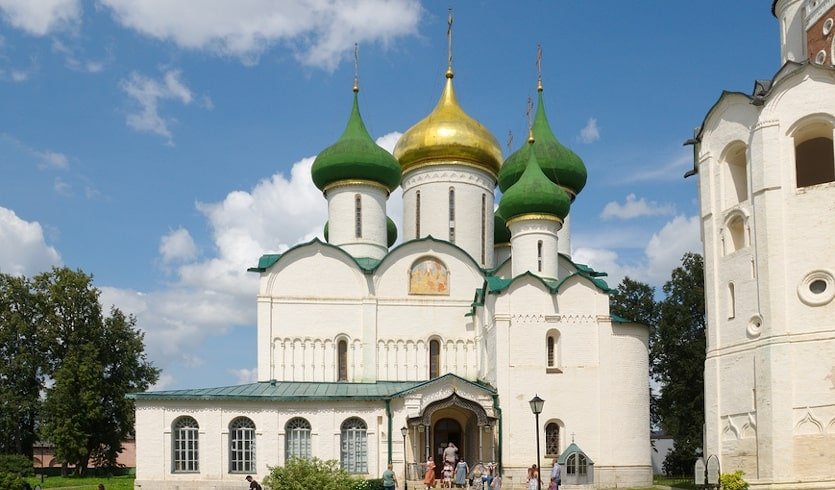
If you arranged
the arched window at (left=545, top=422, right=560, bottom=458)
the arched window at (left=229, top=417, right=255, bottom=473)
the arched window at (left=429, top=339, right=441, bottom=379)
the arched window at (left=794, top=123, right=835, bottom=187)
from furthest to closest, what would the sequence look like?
the arched window at (left=429, top=339, right=441, bottom=379) < the arched window at (left=545, top=422, right=560, bottom=458) < the arched window at (left=229, top=417, right=255, bottom=473) < the arched window at (left=794, top=123, right=835, bottom=187)

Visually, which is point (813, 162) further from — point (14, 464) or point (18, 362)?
point (18, 362)

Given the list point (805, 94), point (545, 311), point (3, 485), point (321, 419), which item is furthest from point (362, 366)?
point (805, 94)

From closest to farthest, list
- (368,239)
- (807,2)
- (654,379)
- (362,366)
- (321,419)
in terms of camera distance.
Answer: (807,2) < (321,419) < (362,366) < (368,239) < (654,379)

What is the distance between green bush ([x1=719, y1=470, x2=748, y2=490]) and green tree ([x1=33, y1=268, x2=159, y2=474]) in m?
20.8

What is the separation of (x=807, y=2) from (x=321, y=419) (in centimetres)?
1498

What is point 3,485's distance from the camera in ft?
62.8

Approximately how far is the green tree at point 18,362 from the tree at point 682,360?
21.2 metres

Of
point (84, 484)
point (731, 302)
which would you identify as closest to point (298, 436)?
point (84, 484)

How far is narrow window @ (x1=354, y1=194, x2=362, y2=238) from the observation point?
26625 mm

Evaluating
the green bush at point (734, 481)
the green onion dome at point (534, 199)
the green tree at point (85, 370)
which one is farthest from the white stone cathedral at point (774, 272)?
the green tree at point (85, 370)

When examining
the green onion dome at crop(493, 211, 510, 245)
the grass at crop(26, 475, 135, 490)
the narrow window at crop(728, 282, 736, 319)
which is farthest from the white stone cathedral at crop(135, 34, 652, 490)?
the narrow window at crop(728, 282, 736, 319)

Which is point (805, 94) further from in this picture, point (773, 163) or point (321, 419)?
point (321, 419)

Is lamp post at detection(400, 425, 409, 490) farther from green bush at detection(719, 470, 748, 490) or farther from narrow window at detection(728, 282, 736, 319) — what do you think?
narrow window at detection(728, 282, 736, 319)

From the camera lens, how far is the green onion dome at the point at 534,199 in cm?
2488
